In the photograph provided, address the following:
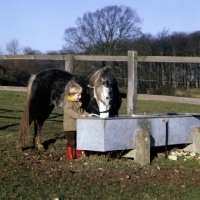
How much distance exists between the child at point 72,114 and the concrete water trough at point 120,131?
0.32 meters

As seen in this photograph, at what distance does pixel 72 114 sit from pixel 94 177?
1.31 m

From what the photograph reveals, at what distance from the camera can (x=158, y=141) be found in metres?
6.72

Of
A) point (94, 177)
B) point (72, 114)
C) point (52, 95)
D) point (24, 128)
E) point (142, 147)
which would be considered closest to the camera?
point (94, 177)

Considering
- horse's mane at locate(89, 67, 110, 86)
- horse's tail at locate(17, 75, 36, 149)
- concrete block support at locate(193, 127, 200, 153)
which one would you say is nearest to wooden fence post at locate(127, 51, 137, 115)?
horse's mane at locate(89, 67, 110, 86)

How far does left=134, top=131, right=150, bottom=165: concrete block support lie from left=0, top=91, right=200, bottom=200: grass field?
10 cm

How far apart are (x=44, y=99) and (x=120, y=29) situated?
3660 centimetres

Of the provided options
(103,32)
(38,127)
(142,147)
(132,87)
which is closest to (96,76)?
(142,147)

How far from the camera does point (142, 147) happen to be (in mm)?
6312

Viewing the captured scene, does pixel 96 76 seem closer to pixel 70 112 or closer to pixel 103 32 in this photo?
pixel 70 112

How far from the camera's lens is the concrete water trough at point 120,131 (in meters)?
6.22

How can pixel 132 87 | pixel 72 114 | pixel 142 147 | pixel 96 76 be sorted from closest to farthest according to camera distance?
pixel 142 147
pixel 72 114
pixel 96 76
pixel 132 87

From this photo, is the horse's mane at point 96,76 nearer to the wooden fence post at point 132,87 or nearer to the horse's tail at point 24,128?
the horse's tail at point 24,128

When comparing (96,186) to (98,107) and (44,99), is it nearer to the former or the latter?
(98,107)

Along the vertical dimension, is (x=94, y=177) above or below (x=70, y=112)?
below
